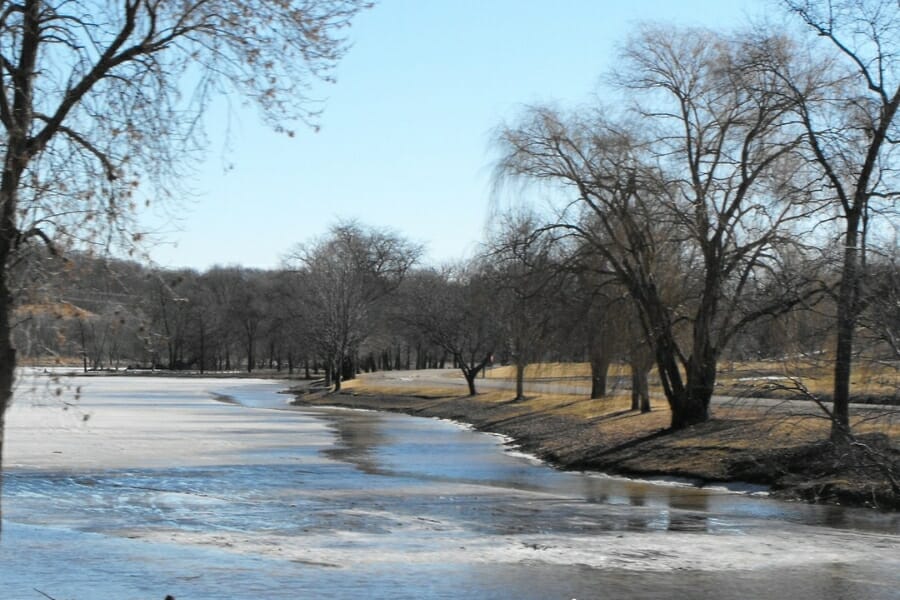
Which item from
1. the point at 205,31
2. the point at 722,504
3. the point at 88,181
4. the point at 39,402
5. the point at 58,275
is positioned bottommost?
the point at 722,504

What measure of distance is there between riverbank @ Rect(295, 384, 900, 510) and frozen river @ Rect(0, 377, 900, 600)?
40.1 inches

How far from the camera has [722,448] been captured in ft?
91.1

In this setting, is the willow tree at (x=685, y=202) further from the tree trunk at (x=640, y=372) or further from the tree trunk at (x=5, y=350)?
the tree trunk at (x=5, y=350)

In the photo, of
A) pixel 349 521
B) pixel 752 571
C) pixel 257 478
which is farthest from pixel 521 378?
pixel 752 571

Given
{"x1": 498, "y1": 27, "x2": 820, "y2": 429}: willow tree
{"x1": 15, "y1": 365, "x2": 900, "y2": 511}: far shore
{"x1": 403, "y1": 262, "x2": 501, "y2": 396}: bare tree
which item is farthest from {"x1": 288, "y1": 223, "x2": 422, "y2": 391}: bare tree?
{"x1": 498, "y1": 27, "x2": 820, "y2": 429}: willow tree

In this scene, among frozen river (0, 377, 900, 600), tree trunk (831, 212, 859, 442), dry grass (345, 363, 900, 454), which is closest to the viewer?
frozen river (0, 377, 900, 600)

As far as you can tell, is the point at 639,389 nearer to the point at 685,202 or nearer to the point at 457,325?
the point at 685,202

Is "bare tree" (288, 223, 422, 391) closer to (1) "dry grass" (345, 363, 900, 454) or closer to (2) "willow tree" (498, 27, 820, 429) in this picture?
(1) "dry grass" (345, 363, 900, 454)

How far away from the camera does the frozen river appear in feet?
41.6

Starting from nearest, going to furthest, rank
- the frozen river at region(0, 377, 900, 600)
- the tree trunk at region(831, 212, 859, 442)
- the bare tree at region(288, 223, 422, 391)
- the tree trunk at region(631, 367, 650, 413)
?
the frozen river at region(0, 377, 900, 600), the tree trunk at region(831, 212, 859, 442), the tree trunk at region(631, 367, 650, 413), the bare tree at region(288, 223, 422, 391)

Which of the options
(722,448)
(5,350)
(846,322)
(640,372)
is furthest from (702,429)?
(5,350)

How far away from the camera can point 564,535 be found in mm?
17141

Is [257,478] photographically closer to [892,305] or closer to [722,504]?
[722,504]

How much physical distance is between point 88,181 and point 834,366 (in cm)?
1794
